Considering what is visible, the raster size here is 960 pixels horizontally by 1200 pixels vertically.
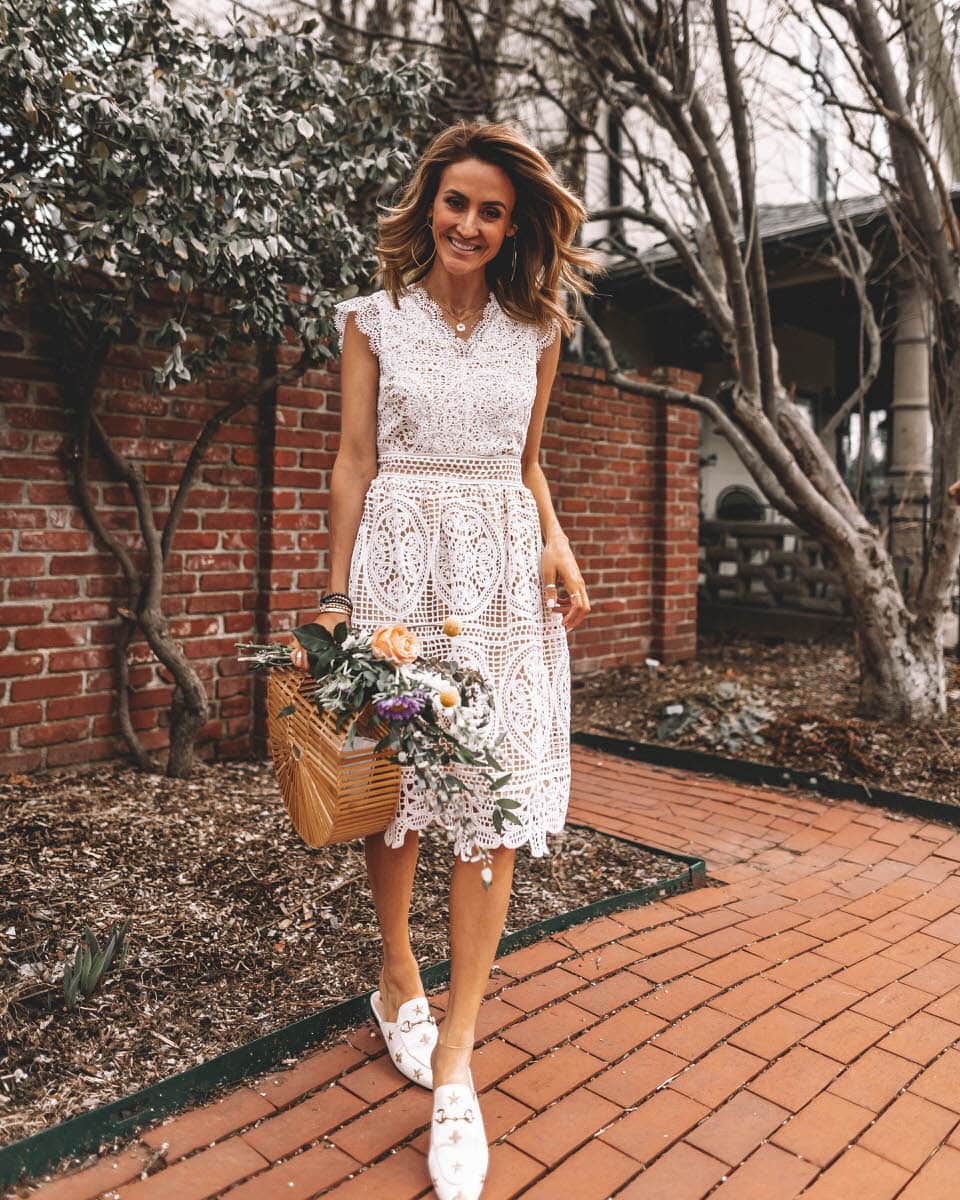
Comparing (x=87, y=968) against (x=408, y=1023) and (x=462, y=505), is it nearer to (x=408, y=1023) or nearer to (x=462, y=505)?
(x=408, y=1023)

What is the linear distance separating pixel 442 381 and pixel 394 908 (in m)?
1.13

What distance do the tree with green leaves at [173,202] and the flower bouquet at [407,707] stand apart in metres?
1.74

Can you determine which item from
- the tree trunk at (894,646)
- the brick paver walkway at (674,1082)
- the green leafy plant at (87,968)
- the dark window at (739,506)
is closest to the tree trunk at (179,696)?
the green leafy plant at (87,968)

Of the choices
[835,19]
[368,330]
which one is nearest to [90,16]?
[368,330]

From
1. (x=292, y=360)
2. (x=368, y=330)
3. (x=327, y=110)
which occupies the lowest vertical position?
(x=368, y=330)

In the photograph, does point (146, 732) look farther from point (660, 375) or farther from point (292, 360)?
point (660, 375)

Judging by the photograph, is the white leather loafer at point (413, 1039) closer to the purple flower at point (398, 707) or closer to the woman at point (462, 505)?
the woman at point (462, 505)

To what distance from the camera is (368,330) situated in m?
2.05

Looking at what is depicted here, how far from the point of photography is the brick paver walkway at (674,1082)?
5.82 ft

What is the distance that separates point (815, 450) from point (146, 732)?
3.57 metres

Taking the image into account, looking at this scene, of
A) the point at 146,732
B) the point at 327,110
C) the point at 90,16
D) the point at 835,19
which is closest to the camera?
the point at 90,16

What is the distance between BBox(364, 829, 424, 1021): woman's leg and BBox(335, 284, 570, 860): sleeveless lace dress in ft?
0.43

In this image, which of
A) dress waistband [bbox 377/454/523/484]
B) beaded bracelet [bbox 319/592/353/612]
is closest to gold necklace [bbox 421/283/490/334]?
dress waistband [bbox 377/454/523/484]

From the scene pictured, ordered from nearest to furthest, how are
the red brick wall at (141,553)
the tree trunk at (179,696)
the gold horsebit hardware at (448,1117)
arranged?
the gold horsebit hardware at (448,1117)
the red brick wall at (141,553)
the tree trunk at (179,696)
